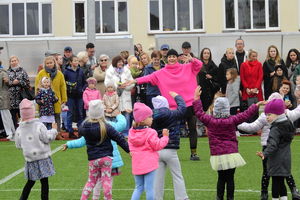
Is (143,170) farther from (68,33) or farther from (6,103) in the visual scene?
(68,33)

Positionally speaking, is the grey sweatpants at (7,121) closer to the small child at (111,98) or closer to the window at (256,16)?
the small child at (111,98)

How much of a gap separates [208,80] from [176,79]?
5.18 metres

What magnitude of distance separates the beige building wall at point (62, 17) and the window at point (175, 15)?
3.62 meters

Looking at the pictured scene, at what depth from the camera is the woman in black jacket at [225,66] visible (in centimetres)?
1998

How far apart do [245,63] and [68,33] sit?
56.4 ft

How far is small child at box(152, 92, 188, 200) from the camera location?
11.6 meters

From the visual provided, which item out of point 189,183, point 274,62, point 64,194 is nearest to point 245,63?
point 274,62

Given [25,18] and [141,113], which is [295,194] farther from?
[25,18]

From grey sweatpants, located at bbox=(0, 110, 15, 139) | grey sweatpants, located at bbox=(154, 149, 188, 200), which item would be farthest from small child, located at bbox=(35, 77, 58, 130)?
grey sweatpants, located at bbox=(154, 149, 188, 200)

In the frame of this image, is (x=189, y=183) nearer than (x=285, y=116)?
No

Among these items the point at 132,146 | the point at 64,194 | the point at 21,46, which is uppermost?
the point at 21,46

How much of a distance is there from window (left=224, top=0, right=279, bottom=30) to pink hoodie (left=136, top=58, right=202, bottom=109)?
893 inches

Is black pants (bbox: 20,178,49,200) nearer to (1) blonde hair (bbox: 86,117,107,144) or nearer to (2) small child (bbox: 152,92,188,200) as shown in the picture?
(1) blonde hair (bbox: 86,117,107,144)

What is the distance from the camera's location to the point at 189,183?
13.5 meters
